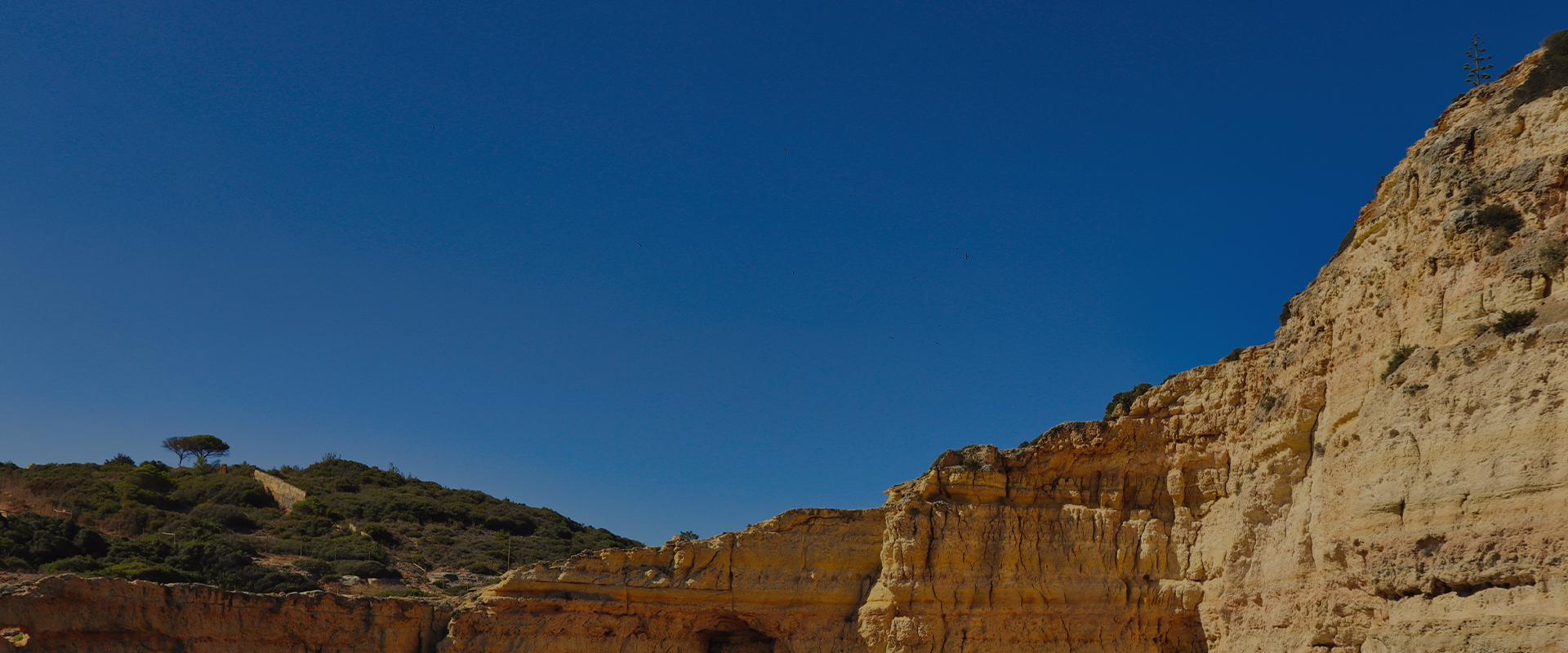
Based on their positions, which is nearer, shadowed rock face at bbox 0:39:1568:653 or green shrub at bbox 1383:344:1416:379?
shadowed rock face at bbox 0:39:1568:653

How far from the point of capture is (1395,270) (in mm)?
18078

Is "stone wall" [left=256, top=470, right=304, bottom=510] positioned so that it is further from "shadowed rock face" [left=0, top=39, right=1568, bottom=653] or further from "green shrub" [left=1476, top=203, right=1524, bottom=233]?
"green shrub" [left=1476, top=203, right=1524, bottom=233]

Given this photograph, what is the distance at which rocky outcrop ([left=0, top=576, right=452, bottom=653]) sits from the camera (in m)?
20.4

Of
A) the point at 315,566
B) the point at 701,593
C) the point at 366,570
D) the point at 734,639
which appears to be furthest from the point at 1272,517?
the point at 315,566

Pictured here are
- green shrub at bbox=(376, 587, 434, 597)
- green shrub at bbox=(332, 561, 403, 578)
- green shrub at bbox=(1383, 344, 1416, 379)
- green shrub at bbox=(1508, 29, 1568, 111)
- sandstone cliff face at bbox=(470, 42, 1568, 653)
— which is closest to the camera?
sandstone cliff face at bbox=(470, 42, 1568, 653)

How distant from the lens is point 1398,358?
16984mm

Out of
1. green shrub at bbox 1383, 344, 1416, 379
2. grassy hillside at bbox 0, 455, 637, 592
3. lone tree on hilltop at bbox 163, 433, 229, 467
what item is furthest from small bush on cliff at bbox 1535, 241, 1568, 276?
lone tree on hilltop at bbox 163, 433, 229, 467

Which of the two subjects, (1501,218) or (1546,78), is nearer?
(1501,218)

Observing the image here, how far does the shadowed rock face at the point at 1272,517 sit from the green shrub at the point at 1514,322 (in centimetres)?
18

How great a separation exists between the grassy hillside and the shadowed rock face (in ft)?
40.8

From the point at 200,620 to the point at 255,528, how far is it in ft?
80.0

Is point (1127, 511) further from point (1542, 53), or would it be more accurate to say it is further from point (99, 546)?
point (99, 546)

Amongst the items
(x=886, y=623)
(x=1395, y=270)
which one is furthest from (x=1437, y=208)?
(x=886, y=623)

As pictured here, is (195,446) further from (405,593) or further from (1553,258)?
(1553,258)
